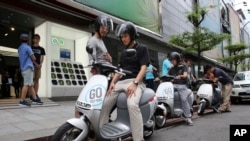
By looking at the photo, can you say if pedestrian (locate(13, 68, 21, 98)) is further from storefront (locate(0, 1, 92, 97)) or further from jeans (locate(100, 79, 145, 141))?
jeans (locate(100, 79, 145, 141))

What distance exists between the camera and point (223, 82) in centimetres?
986

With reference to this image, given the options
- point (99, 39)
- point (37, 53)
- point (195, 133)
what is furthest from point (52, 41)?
point (195, 133)

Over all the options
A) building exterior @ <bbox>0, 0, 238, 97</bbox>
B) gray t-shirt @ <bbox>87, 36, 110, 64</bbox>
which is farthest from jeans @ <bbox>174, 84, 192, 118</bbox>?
building exterior @ <bbox>0, 0, 238, 97</bbox>

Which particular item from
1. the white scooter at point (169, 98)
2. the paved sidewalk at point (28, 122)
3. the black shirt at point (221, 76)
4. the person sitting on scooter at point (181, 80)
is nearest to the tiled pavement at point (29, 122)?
the paved sidewalk at point (28, 122)

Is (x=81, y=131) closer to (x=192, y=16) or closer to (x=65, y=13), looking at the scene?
(x=65, y=13)

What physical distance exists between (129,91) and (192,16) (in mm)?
12029

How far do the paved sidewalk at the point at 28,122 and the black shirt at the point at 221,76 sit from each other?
481cm

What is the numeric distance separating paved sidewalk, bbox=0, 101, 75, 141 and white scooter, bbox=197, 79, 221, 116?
143 inches

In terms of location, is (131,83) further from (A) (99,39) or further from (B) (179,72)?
(B) (179,72)

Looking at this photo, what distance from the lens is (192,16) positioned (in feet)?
50.2

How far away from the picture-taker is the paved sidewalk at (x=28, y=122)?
4.57 meters

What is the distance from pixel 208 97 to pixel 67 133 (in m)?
6.07

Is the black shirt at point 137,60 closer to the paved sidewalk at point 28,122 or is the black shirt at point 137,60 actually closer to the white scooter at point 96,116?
the white scooter at point 96,116

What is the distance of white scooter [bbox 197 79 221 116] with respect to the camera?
8422mm
